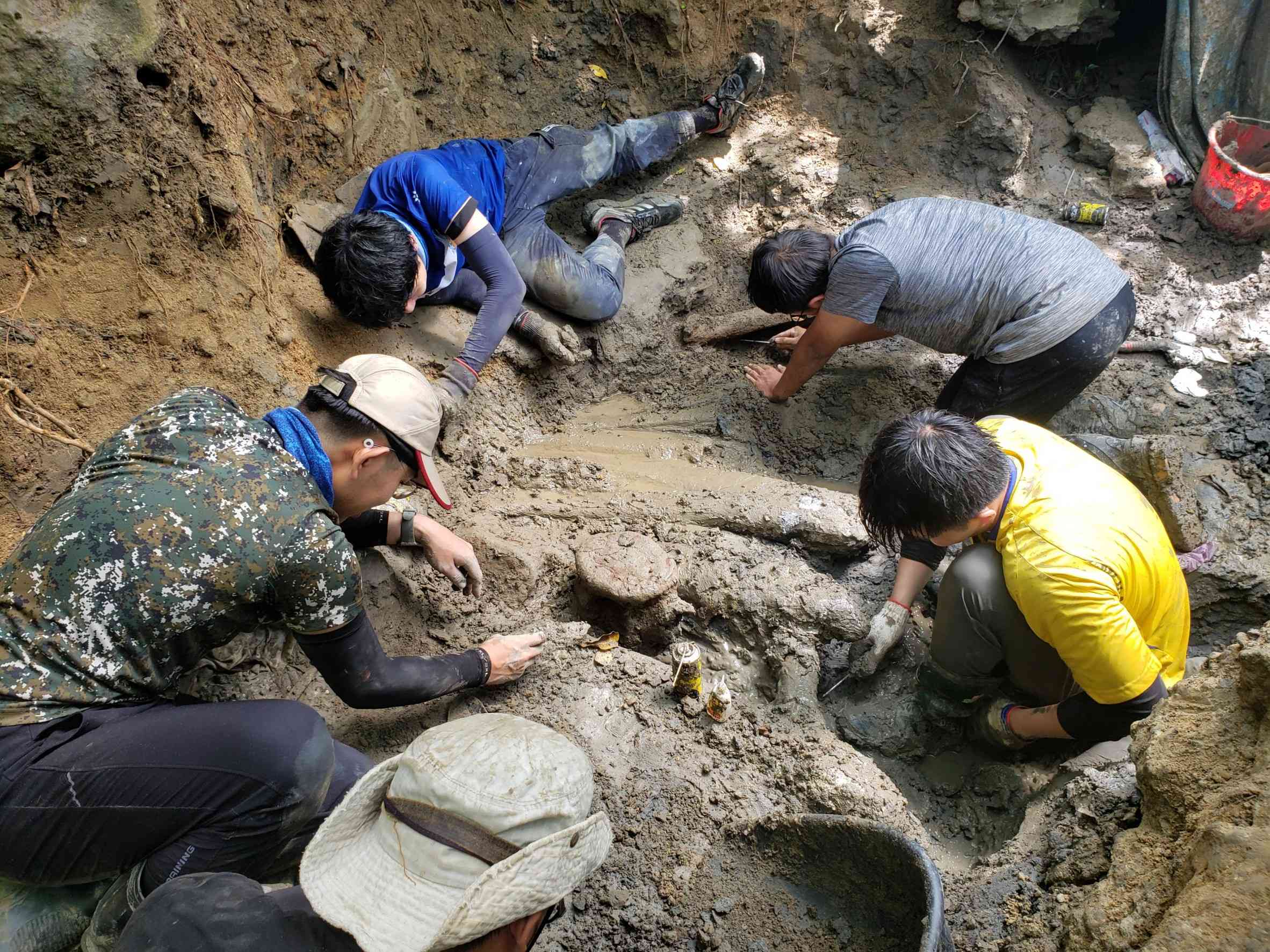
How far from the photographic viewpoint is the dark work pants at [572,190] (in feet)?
12.4

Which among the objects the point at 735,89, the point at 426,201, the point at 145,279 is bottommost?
the point at 735,89

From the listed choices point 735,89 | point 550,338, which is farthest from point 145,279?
point 735,89

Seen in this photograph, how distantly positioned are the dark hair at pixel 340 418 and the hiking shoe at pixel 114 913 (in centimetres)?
106

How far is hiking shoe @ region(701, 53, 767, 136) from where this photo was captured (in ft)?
15.0

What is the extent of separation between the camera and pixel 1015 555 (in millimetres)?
1929

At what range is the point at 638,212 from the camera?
13.9ft

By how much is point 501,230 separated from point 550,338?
2.41 ft

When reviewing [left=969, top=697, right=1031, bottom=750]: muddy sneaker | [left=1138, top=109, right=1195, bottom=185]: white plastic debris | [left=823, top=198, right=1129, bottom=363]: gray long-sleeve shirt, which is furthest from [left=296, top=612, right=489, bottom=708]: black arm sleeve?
[left=1138, top=109, right=1195, bottom=185]: white plastic debris

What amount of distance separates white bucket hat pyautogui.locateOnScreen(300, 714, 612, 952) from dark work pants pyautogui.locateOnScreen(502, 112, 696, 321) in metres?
2.90

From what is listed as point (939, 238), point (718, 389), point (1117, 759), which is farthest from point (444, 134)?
point (1117, 759)

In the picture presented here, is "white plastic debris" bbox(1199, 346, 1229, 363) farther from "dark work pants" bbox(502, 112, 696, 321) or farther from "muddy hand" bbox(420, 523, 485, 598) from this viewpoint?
"muddy hand" bbox(420, 523, 485, 598)

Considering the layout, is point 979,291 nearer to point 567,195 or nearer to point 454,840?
point 567,195

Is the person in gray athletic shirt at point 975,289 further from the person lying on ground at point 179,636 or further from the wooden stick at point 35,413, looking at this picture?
the wooden stick at point 35,413

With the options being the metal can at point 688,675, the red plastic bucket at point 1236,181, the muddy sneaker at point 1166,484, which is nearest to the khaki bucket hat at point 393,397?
the metal can at point 688,675
